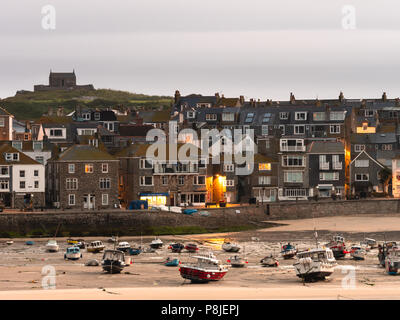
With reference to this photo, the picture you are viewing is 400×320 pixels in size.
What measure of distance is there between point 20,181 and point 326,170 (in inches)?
1272

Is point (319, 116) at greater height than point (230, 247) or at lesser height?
greater

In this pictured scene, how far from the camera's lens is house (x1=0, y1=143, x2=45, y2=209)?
9094cm

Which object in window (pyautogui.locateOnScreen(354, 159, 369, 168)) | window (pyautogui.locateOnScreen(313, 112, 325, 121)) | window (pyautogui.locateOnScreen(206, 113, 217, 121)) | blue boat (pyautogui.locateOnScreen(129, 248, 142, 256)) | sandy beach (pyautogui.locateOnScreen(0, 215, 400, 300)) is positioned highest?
window (pyautogui.locateOnScreen(206, 113, 217, 121))

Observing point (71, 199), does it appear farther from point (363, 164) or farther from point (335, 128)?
point (335, 128)

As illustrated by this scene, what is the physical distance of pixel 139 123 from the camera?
126375mm

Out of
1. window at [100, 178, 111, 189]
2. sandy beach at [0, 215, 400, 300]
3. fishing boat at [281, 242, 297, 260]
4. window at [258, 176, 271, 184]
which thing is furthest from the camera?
window at [258, 176, 271, 184]

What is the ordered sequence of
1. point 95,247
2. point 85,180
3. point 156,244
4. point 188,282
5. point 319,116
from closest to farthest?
point 188,282 → point 95,247 → point 156,244 → point 85,180 → point 319,116

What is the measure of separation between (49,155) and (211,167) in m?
16.1

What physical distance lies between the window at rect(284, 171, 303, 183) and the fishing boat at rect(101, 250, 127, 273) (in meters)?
47.4

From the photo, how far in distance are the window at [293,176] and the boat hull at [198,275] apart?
50227 millimetres

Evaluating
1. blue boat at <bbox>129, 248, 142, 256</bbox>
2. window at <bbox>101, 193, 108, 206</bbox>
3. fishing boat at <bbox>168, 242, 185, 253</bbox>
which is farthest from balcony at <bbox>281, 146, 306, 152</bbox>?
blue boat at <bbox>129, 248, 142, 256</bbox>

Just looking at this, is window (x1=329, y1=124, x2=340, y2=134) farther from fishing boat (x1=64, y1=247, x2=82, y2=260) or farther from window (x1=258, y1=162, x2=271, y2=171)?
fishing boat (x1=64, y1=247, x2=82, y2=260)

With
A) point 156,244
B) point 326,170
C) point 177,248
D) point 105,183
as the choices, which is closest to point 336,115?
point 326,170

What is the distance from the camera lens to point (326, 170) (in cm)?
10369
